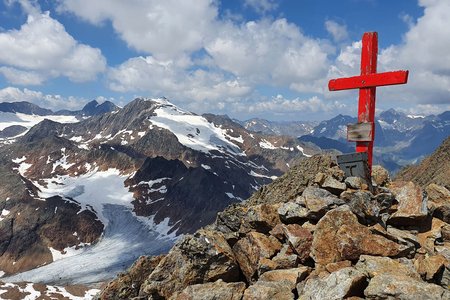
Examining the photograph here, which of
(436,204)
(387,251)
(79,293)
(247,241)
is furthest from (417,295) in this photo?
(79,293)

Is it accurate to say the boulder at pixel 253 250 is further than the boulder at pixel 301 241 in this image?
Yes

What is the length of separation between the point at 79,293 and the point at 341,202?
19083 cm

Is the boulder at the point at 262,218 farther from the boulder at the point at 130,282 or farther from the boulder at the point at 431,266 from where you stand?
the boulder at the point at 431,266

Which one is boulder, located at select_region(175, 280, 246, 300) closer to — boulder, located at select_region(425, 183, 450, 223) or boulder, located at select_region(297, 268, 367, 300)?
boulder, located at select_region(297, 268, 367, 300)

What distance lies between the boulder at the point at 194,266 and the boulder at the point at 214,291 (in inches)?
29.1

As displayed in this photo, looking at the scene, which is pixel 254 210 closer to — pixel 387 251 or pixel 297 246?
pixel 297 246

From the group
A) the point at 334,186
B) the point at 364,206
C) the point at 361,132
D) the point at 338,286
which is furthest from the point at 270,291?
the point at 361,132

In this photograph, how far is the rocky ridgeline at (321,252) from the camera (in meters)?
11.8

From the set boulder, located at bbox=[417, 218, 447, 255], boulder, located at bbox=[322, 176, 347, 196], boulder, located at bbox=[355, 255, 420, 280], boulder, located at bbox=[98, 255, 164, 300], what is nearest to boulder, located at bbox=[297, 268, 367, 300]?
boulder, located at bbox=[355, 255, 420, 280]

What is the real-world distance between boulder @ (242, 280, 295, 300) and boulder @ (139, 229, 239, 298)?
6.49ft

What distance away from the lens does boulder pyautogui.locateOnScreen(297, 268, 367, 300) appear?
11.1 meters

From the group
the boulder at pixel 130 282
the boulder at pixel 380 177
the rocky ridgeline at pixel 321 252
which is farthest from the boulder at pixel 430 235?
the boulder at pixel 130 282

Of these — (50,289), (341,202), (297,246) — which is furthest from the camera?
(50,289)

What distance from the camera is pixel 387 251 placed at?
13.1m
